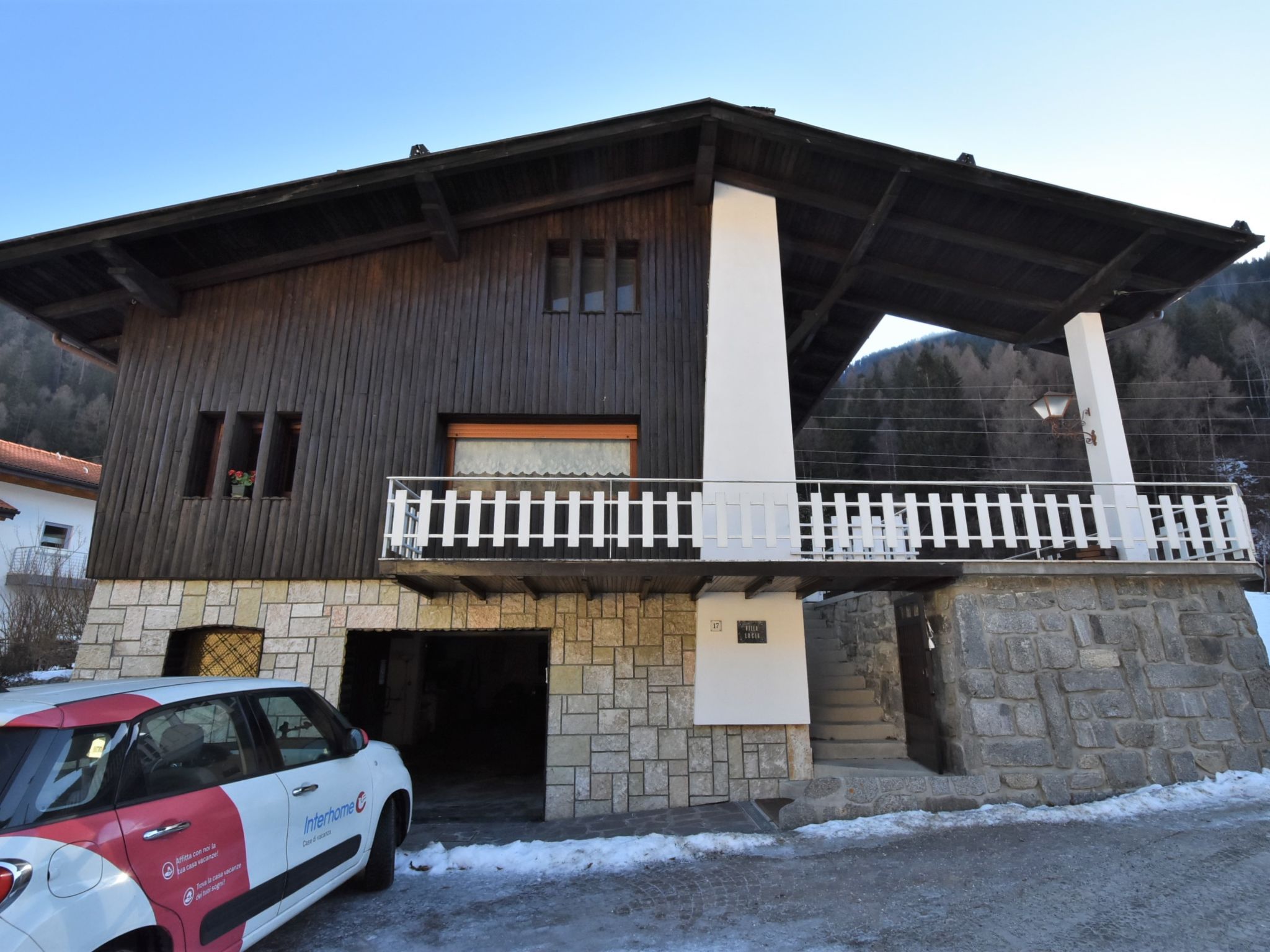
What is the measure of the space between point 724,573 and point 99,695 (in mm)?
4646

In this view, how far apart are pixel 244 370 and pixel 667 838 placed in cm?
729

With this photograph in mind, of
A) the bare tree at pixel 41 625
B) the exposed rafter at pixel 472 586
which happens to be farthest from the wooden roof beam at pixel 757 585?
the bare tree at pixel 41 625

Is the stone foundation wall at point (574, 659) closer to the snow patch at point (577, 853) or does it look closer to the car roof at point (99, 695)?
the snow patch at point (577, 853)

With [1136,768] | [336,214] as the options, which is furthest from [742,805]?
[336,214]

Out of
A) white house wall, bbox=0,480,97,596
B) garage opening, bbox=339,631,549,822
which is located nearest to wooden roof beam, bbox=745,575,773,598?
garage opening, bbox=339,631,549,822

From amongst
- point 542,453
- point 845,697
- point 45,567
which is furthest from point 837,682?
point 45,567

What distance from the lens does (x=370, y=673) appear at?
30.8ft

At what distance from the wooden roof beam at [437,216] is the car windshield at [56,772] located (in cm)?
686

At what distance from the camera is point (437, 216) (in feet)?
27.0

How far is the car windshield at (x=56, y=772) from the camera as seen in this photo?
2.35 meters

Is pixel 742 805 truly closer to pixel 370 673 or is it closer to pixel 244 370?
pixel 370 673

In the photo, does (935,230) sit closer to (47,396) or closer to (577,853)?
(577,853)

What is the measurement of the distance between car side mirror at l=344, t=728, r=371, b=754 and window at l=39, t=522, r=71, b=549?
1954cm

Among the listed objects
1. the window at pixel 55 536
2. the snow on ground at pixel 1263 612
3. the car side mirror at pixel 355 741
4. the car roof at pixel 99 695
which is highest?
the window at pixel 55 536
